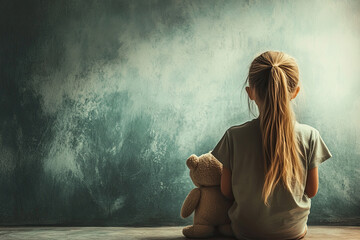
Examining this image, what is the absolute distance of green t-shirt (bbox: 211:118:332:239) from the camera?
1432 millimetres

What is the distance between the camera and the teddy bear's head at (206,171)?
5.55 feet

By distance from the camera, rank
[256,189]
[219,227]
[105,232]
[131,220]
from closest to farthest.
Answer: [256,189] → [219,227] → [105,232] → [131,220]

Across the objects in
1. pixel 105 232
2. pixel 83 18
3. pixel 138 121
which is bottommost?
pixel 105 232

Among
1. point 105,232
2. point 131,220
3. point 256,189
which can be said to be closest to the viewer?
point 256,189

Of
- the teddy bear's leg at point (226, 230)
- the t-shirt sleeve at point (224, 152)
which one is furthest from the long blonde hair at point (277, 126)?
the teddy bear's leg at point (226, 230)

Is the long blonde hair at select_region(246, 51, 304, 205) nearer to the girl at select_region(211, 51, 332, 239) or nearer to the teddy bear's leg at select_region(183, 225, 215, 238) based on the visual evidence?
the girl at select_region(211, 51, 332, 239)

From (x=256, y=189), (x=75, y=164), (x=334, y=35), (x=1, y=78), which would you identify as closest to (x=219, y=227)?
(x=256, y=189)

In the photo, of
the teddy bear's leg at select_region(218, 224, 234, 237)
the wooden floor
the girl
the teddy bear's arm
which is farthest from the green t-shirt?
the wooden floor

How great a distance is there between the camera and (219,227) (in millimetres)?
1680

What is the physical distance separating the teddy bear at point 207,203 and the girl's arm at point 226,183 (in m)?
0.09

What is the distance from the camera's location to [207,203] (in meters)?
1.68

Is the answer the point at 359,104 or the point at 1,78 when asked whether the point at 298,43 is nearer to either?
the point at 359,104

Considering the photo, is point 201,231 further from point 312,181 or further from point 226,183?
point 312,181

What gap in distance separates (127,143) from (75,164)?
1.02 feet
